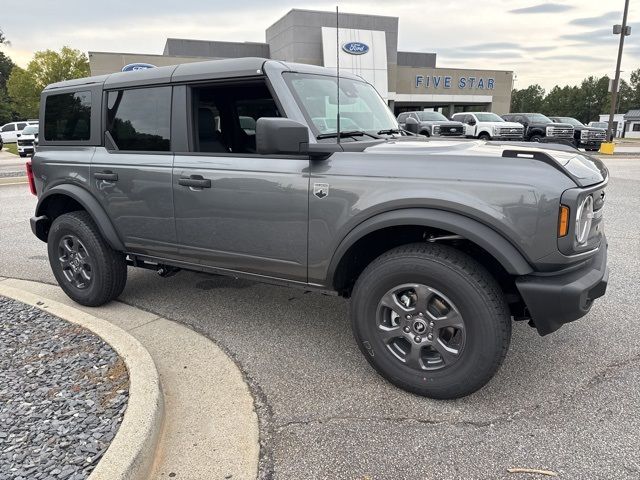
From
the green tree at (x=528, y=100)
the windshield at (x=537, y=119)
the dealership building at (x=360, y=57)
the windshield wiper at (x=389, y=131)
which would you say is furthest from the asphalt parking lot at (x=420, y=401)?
the green tree at (x=528, y=100)

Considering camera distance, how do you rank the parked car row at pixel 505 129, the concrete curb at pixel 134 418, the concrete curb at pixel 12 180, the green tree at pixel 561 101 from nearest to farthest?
the concrete curb at pixel 134 418
the concrete curb at pixel 12 180
the parked car row at pixel 505 129
the green tree at pixel 561 101

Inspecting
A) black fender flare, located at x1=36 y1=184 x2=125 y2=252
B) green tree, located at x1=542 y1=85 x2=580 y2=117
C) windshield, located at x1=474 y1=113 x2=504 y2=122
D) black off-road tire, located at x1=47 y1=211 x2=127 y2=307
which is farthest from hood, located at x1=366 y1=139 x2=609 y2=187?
green tree, located at x1=542 y1=85 x2=580 y2=117

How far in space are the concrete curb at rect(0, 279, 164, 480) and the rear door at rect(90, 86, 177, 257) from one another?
29.9 inches

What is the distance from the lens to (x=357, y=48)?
128ft

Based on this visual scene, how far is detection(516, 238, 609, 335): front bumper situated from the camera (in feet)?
8.16

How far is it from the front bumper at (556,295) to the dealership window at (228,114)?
211 cm

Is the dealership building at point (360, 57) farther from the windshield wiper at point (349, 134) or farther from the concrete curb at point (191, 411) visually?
the windshield wiper at point (349, 134)

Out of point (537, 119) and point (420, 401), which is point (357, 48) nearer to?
point (537, 119)

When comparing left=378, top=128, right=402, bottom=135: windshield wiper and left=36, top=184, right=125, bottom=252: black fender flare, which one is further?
left=36, top=184, right=125, bottom=252: black fender flare

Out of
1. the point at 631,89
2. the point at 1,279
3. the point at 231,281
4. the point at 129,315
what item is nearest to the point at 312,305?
the point at 231,281

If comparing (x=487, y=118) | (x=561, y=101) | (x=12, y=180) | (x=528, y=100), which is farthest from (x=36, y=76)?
(x=528, y=100)

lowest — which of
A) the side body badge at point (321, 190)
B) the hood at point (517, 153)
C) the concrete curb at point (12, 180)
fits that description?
the concrete curb at point (12, 180)

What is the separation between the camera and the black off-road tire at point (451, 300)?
2631 millimetres

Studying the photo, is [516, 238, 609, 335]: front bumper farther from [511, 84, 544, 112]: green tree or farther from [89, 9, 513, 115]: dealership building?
[511, 84, 544, 112]: green tree
